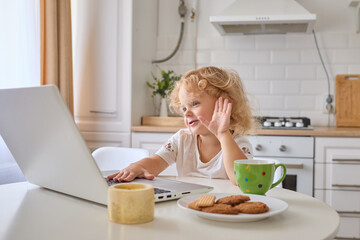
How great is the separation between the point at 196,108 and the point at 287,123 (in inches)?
46.9

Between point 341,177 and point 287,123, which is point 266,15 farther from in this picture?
point 341,177

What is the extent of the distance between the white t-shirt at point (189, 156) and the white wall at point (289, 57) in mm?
1347

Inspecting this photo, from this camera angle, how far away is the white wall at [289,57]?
2.93m

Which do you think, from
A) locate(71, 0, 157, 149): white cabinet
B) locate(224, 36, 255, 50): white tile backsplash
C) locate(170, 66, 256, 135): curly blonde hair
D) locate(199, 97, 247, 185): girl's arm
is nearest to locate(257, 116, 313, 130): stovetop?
locate(224, 36, 255, 50): white tile backsplash

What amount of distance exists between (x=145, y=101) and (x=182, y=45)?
20.1 inches

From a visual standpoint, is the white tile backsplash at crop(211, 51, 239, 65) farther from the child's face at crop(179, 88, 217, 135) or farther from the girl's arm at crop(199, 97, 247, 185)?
the girl's arm at crop(199, 97, 247, 185)

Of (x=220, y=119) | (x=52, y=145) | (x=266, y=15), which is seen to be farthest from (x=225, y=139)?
(x=266, y=15)

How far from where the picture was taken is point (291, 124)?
257 cm

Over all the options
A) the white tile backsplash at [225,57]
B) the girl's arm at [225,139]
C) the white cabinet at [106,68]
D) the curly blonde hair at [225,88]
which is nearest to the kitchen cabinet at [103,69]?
the white cabinet at [106,68]

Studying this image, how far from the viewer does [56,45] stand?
8.08 feet

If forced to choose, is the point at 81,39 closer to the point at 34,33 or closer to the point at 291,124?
the point at 34,33

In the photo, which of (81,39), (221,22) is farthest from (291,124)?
(81,39)

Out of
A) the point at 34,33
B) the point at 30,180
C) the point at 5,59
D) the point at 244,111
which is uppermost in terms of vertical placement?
the point at 34,33

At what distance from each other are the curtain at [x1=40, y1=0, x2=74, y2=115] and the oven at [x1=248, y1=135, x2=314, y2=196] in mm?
1125
